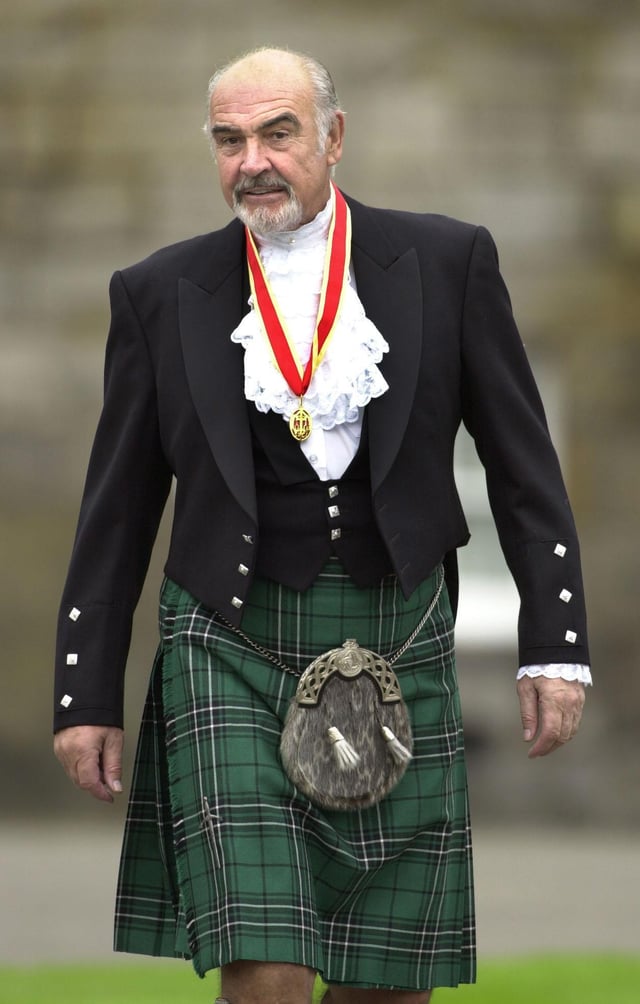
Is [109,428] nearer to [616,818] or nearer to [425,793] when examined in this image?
[425,793]

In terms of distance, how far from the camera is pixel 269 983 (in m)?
3.82

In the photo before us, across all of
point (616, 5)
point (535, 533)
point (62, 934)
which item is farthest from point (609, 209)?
point (535, 533)

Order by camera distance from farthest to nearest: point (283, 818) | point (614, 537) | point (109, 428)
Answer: point (614, 537)
point (109, 428)
point (283, 818)

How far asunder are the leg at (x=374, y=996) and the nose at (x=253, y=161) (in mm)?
1604

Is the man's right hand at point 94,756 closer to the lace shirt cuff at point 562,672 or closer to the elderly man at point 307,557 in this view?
the elderly man at point 307,557

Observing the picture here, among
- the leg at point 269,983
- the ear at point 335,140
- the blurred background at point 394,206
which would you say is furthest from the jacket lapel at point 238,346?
the blurred background at point 394,206

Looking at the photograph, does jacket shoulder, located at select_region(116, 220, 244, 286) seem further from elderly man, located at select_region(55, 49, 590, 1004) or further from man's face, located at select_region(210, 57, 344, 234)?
man's face, located at select_region(210, 57, 344, 234)

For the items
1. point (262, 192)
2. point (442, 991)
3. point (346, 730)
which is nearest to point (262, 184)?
point (262, 192)

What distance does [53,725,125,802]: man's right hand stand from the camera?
13.6 feet

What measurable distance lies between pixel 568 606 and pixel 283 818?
693mm

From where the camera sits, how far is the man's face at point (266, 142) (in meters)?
4.08

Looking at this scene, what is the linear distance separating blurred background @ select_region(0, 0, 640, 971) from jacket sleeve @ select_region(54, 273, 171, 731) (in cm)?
463

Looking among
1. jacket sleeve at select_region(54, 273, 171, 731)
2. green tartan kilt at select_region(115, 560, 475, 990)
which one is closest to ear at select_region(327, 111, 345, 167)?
jacket sleeve at select_region(54, 273, 171, 731)

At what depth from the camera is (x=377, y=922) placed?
4133 mm
